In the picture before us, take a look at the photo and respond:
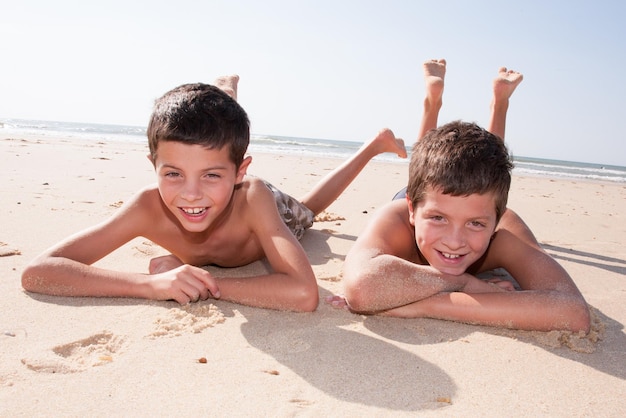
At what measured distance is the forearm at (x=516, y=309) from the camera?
235 centimetres

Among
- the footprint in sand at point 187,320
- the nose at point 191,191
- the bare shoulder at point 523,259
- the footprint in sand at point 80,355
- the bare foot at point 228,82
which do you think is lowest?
the footprint in sand at point 80,355

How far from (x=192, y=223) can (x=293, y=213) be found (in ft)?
5.07

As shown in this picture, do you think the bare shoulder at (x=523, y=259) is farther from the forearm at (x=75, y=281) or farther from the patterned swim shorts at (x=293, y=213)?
the forearm at (x=75, y=281)

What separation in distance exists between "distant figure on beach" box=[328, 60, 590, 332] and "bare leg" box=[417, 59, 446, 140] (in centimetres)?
239

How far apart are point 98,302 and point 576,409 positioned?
209 cm

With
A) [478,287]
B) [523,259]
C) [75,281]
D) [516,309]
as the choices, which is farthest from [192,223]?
[523,259]

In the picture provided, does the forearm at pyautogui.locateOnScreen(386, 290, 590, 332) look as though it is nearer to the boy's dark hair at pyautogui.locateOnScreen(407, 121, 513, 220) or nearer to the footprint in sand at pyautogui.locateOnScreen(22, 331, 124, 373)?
the boy's dark hair at pyautogui.locateOnScreen(407, 121, 513, 220)

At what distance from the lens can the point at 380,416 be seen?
156 cm

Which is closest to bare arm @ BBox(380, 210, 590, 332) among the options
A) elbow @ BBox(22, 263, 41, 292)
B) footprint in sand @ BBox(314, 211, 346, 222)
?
elbow @ BBox(22, 263, 41, 292)

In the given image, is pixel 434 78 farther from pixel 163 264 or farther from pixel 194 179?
pixel 163 264

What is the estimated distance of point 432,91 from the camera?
5078mm

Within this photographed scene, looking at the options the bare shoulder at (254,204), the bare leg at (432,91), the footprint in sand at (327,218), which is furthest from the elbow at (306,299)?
the bare leg at (432,91)

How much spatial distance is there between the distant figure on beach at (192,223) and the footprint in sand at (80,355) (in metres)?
0.47

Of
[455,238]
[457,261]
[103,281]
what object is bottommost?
[103,281]
